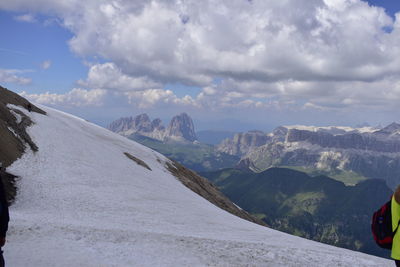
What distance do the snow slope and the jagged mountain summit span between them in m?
0.05

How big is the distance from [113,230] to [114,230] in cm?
8

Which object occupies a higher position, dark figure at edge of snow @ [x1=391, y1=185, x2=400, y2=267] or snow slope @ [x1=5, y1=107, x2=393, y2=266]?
dark figure at edge of snow @ [x1=391, y1=185, x2=400, y2=267]

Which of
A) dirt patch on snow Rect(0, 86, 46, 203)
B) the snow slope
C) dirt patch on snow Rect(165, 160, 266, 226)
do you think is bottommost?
dirt patch on snow Rect(165, 160, 266, 226)

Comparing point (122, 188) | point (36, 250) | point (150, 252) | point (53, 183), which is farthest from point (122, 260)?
point (122, 188)

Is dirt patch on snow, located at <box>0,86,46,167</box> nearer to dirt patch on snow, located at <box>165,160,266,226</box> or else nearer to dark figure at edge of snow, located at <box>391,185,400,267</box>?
dirt patch on snow, located at <box>165,160,266,226</box>

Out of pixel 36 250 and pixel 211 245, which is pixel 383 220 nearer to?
pixel 211 245

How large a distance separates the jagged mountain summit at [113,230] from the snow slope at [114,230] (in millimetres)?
48

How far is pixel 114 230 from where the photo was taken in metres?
21.8

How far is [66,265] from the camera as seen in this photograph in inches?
587

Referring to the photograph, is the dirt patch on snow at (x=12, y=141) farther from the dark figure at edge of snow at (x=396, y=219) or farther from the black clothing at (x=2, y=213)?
the dark figure at edge of snow at (x=396, y=219)

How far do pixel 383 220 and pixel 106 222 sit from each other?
2187cm

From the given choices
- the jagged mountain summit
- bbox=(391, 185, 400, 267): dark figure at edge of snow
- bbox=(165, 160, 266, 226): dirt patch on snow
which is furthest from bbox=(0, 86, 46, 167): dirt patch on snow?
bbox=(391, 185, 400, 267): dark figure at edge of snow

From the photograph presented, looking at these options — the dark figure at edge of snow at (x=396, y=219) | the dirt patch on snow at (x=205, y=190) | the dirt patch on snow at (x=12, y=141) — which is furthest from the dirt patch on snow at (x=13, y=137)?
the dark figure at edge of snow at (x=396, y=219)

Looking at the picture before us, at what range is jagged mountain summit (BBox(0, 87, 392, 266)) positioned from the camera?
17.2m
